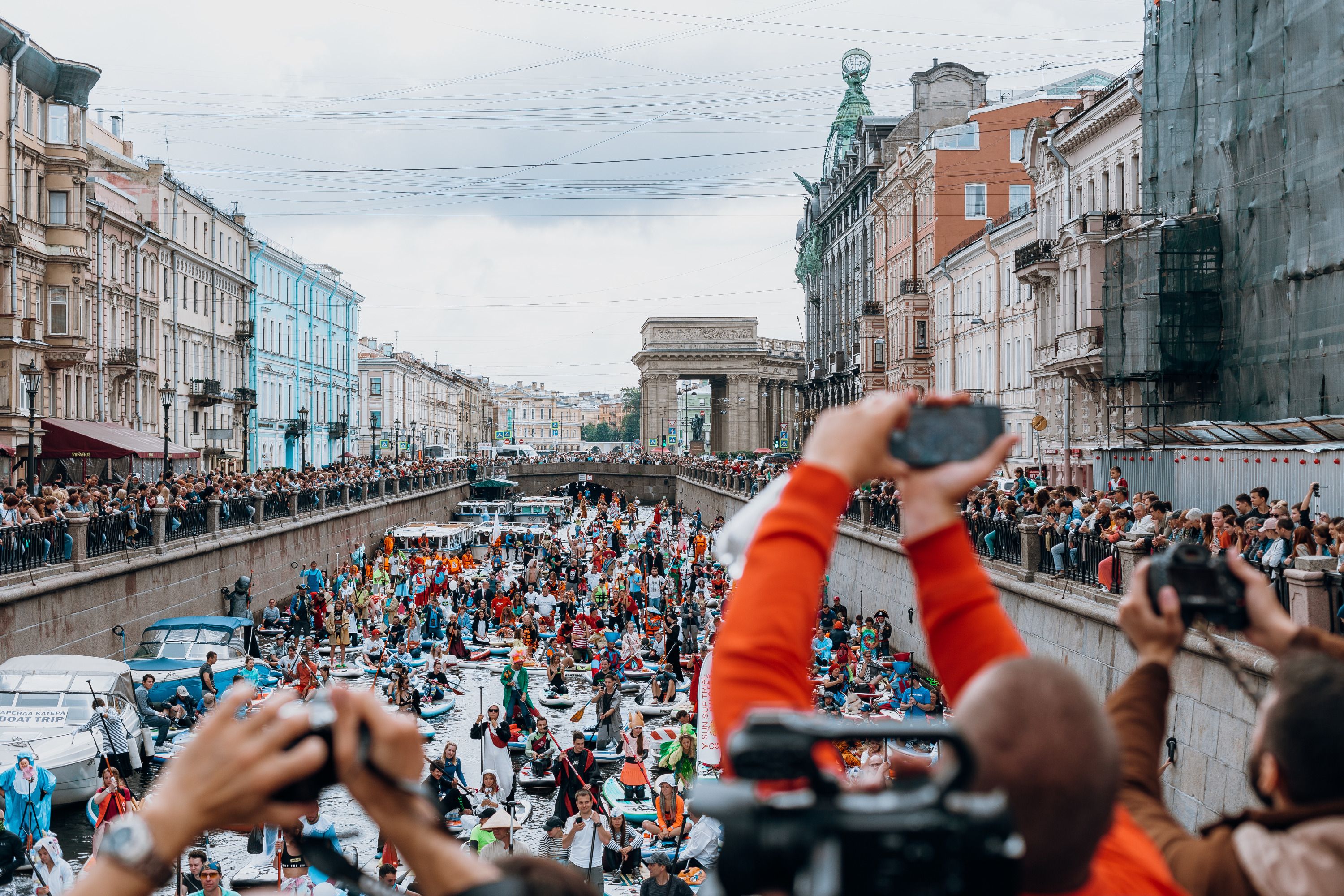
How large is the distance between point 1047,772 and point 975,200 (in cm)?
5357

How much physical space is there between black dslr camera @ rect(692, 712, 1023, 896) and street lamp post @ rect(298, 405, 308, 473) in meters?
59.7

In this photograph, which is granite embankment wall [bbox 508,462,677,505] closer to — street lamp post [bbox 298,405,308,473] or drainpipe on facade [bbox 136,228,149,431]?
street lamp post [bbox 298,405,308,473]

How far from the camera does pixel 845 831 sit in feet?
4.26

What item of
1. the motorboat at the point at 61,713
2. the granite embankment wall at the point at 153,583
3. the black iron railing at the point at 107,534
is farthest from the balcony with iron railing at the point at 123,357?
the motorboat at the point at 61,713

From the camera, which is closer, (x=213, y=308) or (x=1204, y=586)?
(x=1204, y=586)

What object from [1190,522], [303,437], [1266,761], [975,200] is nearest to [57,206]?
[303,437]

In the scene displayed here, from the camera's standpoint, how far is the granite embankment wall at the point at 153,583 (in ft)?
65.6

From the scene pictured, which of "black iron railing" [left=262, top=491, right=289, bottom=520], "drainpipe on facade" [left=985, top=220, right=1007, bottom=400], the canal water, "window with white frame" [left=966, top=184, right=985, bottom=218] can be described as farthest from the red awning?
"window with white frame" [left=966, top=184, right=985, bottom=218]

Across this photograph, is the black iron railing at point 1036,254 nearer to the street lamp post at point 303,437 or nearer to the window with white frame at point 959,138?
the window with white frame at point 959,138

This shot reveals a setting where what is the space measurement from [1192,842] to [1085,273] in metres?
30.6

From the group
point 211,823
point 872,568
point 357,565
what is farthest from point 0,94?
point 211,823

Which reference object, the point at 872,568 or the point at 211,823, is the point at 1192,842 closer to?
the point at 211,823

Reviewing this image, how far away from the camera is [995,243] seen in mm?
43562

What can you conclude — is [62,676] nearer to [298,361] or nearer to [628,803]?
[628,803]
